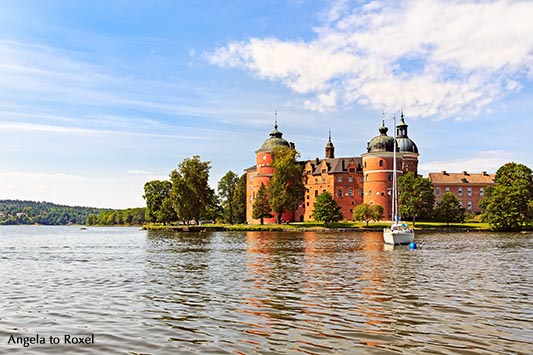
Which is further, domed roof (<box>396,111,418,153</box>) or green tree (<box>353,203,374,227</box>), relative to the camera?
domed roof (<box>396,111,418,153</box>)

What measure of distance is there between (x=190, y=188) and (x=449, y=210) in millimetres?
48771

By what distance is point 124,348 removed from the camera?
1221 cm

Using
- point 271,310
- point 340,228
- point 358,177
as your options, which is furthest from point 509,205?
point 271,310

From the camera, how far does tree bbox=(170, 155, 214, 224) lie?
3730 inches

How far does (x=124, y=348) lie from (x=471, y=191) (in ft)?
458

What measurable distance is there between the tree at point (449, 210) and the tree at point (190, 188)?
44.8 metres

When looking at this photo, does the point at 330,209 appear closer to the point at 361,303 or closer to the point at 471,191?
the point at 471,191

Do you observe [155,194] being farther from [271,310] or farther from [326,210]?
[271,310]

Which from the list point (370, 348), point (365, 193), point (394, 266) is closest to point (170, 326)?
point (370, 348)

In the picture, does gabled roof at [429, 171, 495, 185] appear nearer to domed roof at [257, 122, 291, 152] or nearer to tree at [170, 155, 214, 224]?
domed roof at [257, 122, 291, 152]

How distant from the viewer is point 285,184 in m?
100

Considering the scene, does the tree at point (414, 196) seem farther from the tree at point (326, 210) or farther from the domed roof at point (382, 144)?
the tree at point (326, 210)

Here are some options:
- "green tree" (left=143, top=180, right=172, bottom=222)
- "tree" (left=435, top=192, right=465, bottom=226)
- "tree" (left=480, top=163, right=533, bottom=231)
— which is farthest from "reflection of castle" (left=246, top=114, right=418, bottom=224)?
"tree" (left=480, top=163, right=533, bottom=231)

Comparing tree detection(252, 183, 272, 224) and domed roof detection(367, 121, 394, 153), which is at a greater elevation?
domed roof detection(367, 121, 394, 153)
